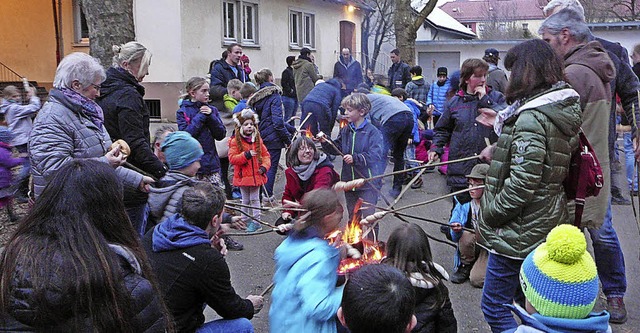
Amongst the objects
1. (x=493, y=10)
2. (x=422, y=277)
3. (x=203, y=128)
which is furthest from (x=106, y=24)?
(x=493, y=10)

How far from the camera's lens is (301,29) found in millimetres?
24078

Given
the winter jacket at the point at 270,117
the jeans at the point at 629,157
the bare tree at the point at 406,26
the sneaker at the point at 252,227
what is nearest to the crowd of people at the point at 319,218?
the sneaker at the point at 252,227

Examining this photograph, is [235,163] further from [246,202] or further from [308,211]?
[308,211]

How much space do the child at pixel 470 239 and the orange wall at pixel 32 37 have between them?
1490 cm

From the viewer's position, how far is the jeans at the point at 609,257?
15.6 feet

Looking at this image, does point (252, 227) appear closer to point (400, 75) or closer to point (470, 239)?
point (470, 239)

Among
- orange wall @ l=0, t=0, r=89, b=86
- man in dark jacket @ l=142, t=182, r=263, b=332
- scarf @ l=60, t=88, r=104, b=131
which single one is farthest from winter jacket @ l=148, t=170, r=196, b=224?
orange wall @ l=0, t=0, r=89, b=86

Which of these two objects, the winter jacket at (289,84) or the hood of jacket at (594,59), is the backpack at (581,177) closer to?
the hood of jacket at (594,59)

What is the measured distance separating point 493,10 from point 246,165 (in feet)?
228

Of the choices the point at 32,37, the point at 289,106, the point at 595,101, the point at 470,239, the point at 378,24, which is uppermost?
the point at 378,24

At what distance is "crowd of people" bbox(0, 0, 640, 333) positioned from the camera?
2.30m

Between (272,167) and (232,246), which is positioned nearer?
(232,246)

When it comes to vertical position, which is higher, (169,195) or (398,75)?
(398,75)

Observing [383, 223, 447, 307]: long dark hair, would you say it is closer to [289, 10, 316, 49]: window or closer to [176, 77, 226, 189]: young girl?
[176, 77, 226, 189]: young girl
